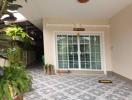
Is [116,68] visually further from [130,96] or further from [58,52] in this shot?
[130,96]

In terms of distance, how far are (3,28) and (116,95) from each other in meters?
3.29

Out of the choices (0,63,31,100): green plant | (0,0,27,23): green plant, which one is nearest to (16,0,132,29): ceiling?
(0,0,27,23): green plant

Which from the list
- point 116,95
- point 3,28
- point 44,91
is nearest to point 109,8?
point 116,95

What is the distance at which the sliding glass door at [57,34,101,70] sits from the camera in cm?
804

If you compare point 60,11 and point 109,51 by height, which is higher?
point 60,11

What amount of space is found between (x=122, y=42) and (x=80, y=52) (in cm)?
218

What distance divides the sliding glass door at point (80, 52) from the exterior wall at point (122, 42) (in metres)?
0.83

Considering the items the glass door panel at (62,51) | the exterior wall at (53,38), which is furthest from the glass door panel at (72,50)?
Result: the exterior wall at (53,38)

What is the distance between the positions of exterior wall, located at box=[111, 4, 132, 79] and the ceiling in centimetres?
30

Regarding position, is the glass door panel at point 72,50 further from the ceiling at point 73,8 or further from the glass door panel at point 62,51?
the ceiling at point 73,8

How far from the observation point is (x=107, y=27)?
7.98 m

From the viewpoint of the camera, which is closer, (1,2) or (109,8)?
(1,2)

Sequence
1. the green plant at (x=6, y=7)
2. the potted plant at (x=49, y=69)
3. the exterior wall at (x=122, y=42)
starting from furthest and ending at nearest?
the potted plant at (x=49, y=69) → the exterior wall at (x=122, y=42) → the green plant at (x=6, y=7)

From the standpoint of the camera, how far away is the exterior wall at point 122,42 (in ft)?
19.2
